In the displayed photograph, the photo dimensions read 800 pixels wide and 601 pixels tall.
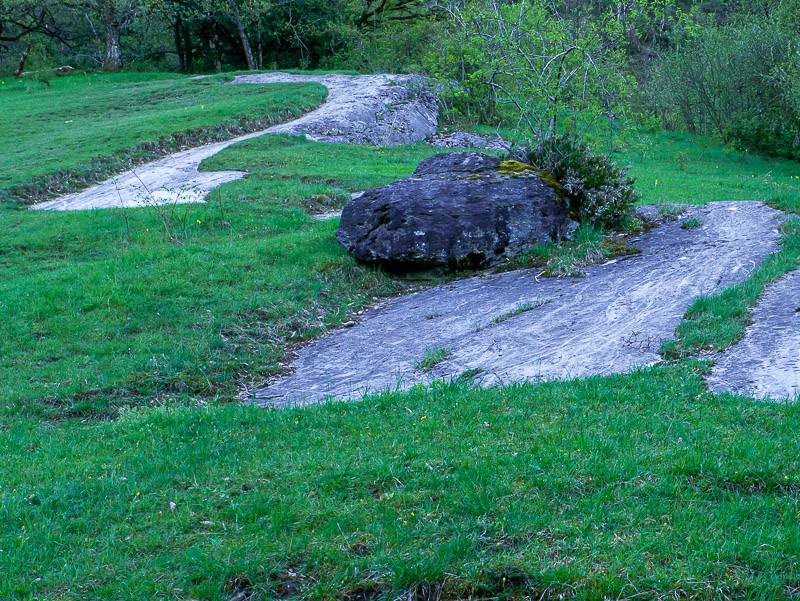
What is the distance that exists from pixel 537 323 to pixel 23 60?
136 feet

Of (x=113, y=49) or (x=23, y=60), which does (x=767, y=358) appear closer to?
(x=113, y=49)

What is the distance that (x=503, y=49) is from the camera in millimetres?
15320

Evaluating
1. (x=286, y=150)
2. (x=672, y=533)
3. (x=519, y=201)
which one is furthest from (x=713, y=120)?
(x=672, y=533)

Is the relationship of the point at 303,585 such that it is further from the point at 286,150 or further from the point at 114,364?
the point at 286,150

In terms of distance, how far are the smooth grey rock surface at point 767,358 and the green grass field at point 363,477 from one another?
0.27 metres

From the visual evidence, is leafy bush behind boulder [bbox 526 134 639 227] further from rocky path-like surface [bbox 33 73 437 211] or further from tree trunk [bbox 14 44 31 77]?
tree trunk [bbox 14 44 31 77]

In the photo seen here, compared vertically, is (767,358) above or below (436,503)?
above

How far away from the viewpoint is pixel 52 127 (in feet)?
88.4

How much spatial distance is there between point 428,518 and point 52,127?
1023 inches

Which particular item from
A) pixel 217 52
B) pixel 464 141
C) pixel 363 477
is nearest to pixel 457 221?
pixel 363 477

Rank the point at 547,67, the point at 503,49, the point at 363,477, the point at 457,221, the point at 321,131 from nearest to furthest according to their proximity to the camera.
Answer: the point at 363,477
the point at 457,221
the point at 547,67
the point at 503,49
the point at 321,131

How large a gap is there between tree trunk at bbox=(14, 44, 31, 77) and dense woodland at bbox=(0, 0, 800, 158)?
125mm

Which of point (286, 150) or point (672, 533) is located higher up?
point (286, 150)

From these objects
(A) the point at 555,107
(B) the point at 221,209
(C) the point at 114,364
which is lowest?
(C) the point at 114,364
